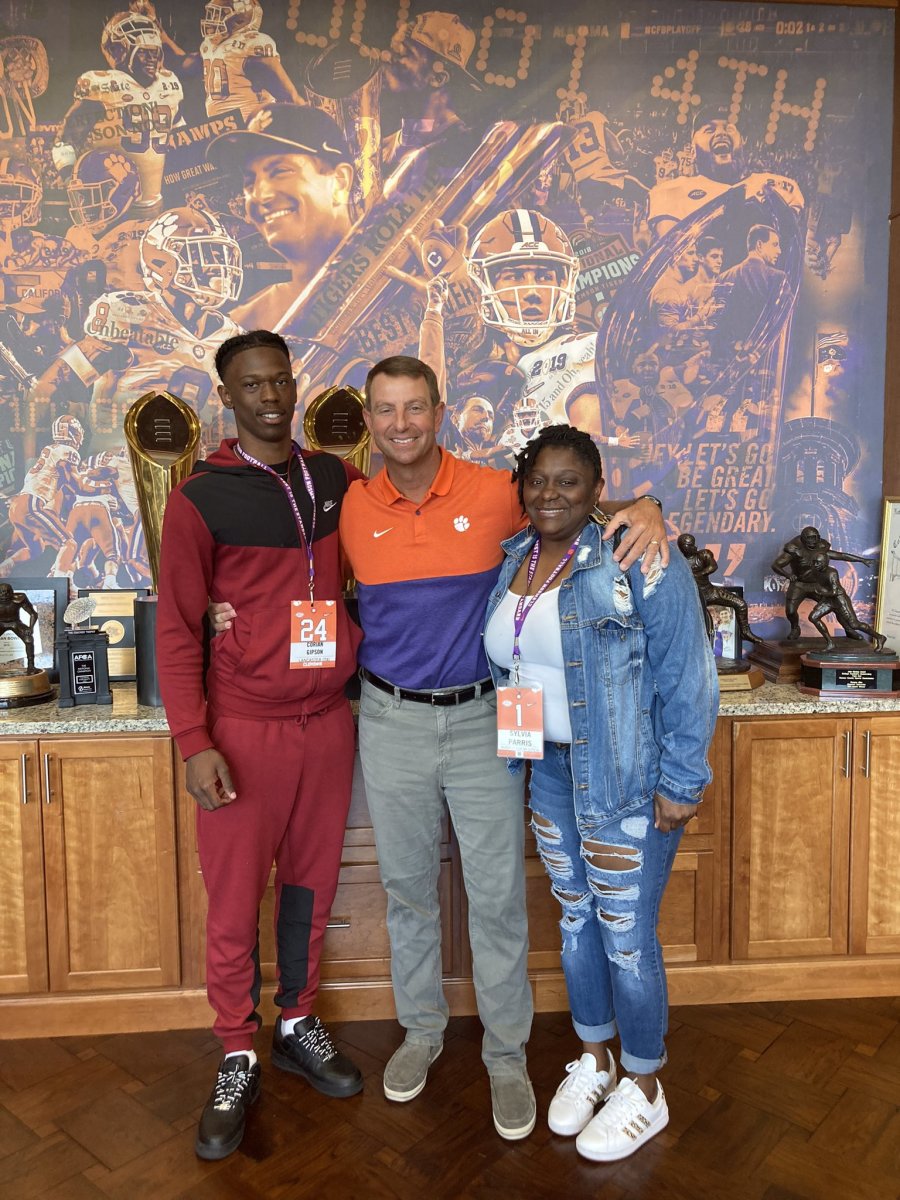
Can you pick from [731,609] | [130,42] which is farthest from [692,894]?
[130,42]

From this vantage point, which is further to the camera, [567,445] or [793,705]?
[793,705]

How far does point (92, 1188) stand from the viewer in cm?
182

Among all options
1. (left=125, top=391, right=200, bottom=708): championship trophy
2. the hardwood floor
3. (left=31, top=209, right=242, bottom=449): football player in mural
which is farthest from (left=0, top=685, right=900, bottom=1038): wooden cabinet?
(left=31, top=209, right=242, bottom=449): football player in mural

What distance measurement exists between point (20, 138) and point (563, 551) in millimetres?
→ 2237

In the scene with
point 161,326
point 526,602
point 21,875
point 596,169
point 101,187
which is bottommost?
point 21,875

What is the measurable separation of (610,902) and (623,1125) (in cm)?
50

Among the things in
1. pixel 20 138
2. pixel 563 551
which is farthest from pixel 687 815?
pixel 20 138

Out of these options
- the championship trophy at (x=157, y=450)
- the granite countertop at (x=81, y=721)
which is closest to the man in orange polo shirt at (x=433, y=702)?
the granite countertop at (x=81, y=721)

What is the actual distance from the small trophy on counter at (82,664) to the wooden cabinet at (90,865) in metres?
0.18

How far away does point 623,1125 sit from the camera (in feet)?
6.17

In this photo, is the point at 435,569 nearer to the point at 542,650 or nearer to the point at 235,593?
the point at 542,650

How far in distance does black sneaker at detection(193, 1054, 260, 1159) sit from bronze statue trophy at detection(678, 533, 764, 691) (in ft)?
5.28

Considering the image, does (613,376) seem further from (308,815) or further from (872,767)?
(308,815)

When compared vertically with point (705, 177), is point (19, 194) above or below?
below
